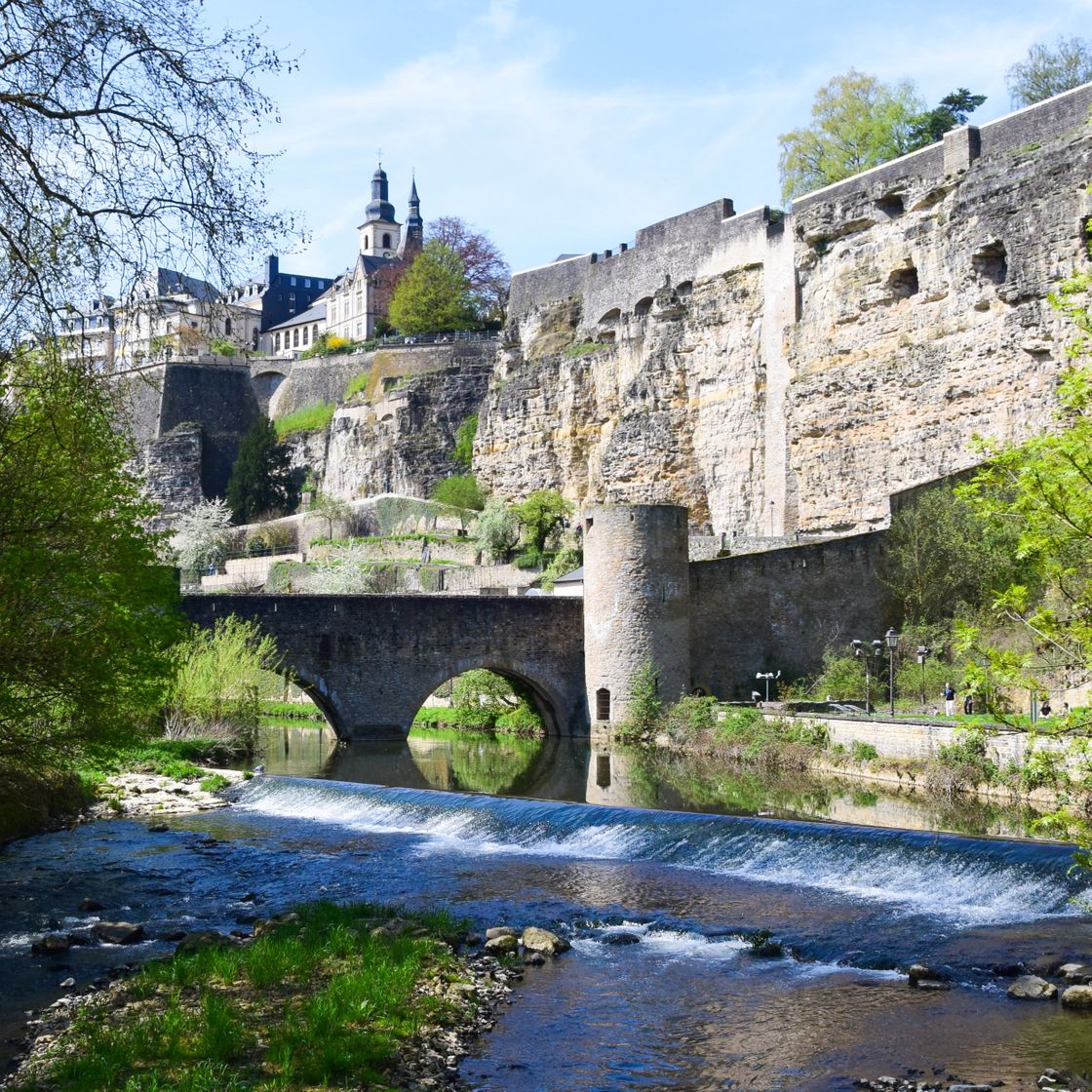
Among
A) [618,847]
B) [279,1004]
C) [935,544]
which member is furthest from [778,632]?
[279,1004]

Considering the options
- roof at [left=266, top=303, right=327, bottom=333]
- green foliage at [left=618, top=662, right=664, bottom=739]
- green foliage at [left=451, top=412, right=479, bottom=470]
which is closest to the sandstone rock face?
green foliage at [left=451, top=412, right=479, bottom=470]

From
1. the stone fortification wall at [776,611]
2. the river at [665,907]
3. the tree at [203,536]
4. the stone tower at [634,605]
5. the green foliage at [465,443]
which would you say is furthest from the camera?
the green foliage at [465,443]

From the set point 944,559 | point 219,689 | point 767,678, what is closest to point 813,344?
point 944,559

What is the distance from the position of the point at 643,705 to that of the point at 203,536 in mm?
28836

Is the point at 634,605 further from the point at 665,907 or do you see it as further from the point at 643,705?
the point at 665,907

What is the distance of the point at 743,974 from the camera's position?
11078mm

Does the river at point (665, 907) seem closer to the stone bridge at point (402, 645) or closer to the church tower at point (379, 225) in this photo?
the stone bridge at point (402, 645)

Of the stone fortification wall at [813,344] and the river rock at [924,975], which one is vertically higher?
the stone fortification wall at [813,344]

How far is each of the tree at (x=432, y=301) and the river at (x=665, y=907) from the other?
43281mm

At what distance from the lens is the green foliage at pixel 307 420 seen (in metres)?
60.5

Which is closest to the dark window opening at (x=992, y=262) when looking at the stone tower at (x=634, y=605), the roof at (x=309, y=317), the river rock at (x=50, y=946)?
the stone tower at (x=634, y=605)

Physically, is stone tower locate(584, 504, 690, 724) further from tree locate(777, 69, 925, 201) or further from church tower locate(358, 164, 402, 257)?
church tower locate(358, 164, 402, 257)

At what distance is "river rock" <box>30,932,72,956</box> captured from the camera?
11484 mm

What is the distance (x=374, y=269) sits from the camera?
73.4 meters
